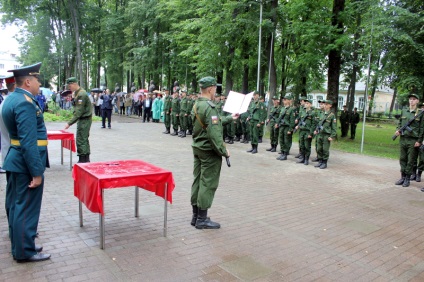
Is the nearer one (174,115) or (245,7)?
(174,115)

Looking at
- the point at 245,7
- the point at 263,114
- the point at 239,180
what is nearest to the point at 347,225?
the point at 239,180

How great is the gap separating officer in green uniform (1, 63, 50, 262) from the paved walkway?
27cm

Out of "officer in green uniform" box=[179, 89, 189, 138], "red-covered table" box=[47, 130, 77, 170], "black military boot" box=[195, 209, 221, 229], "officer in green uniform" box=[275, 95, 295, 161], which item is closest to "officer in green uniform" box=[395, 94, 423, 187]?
"officer in green uniform" box=[275, 95, 295, 161]

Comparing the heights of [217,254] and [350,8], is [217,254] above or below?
below

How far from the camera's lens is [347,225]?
5621 mm

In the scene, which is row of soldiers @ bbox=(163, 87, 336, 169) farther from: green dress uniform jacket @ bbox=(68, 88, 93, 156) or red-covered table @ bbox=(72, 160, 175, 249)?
red-covered table @ bbox=(72, 160, 175, 249)

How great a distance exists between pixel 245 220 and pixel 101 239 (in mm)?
2268

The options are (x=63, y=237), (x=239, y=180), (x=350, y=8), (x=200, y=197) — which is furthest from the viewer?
(x=350, y=8)

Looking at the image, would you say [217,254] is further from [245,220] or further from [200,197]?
[245,220]

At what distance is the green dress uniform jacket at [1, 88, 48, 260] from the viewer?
355 cm

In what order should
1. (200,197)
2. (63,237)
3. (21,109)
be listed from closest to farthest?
1. (21,109)
2. (63,237)
3. (200,197)

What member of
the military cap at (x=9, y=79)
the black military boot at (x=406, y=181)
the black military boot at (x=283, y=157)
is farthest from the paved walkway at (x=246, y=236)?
the black military boot at (x=283, y=157)

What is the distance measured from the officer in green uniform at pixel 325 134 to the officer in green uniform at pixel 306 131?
14.5 inches

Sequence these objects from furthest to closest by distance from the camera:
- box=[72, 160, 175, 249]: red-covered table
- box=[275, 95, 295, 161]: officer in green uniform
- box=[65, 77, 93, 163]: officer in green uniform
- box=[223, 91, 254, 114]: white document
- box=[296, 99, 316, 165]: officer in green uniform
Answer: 1. box=[275, 95, 295, 161]: officer in green uniform
2. box=[296, 99, 316, 165]: officer in green uniform
3. box=[65, 77, 93, 163]: officer in green uniform
4. box=[223, 91, 254, 114]: white document
5. box=[72, 160, 175, 249]: red-covered table
